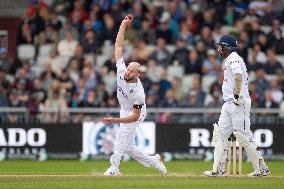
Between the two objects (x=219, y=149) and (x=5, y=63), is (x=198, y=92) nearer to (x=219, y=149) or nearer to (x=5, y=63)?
(x=5, y=63)

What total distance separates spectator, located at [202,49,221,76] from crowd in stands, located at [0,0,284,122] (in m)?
0.03

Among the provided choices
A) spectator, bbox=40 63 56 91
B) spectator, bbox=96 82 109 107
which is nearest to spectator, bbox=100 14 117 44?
spectator, bbox=40 63 56 91

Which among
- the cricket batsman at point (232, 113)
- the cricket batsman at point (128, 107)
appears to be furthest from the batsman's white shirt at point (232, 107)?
the cricket batsman at point (128, 107)

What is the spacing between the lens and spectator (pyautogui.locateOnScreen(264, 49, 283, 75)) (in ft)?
89.1

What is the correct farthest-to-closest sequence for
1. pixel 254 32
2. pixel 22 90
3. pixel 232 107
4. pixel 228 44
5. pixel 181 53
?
1. pixel 254 32
2. pixel 181 53
3. pixel 22 90
4. pixel 228 44
5. pixel 232 107

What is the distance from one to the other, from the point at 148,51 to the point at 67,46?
2.27 m

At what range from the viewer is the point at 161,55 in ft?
90.6

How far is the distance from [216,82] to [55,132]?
4416mm

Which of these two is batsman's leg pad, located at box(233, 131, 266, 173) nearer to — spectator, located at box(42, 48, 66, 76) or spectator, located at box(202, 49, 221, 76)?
spectator, located at box(202, 49, 221, 76)

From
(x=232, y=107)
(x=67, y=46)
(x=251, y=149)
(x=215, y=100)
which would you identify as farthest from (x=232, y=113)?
(x=67, y=46)

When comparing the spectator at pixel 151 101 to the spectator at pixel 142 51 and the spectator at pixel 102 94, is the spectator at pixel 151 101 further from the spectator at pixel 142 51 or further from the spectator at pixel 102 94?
the spectator at pixel 142 51

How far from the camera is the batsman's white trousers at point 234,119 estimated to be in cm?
1791

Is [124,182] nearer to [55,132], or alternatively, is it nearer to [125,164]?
[125,164]

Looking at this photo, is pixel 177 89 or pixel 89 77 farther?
pixel 89 77
